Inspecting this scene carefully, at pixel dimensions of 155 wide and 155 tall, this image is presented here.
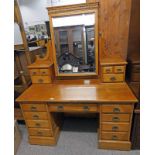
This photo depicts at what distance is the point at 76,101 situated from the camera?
1.38 meters

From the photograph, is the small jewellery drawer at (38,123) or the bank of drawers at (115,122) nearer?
the bank of drawers at (115,122)

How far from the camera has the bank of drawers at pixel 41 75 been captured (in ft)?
5.61

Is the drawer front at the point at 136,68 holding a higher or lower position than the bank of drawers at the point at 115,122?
higher

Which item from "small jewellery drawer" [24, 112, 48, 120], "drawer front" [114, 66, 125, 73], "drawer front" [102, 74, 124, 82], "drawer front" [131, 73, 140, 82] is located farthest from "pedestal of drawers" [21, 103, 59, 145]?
"drawer front" [131, 73, 140, 82]

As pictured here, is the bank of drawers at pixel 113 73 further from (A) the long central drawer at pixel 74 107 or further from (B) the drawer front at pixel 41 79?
(B) the drawer front at pixel 41 79

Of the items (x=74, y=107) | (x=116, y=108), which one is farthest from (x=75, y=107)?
(x=116, y=108)

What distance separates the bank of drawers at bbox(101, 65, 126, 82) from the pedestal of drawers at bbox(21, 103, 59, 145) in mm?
Result: 792

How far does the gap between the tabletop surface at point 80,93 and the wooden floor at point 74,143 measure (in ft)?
2.31

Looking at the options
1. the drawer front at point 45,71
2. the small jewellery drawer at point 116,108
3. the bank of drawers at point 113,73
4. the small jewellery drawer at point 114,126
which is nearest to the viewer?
the small jewellery drawer at point 116,108

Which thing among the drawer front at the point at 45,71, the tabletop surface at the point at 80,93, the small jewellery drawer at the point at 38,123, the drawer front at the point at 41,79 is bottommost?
the small jewellery drawer at the point at 38,123

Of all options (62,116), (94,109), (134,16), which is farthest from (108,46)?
(62,116)

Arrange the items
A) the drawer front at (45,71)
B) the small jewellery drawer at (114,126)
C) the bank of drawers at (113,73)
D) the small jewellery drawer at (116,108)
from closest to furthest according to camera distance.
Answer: the small jewellery drawer at (116,108)
the small jewellery drawer at (114,126)
the bank of drawers at (113,73)
the drawer front at (45,71)

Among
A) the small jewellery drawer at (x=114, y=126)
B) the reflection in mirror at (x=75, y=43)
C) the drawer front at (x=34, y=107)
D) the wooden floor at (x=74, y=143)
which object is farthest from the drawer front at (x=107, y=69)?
the wooden floor at (x=74, y=143)
